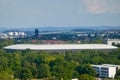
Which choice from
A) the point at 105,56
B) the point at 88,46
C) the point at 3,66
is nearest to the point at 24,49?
the point at 88,46

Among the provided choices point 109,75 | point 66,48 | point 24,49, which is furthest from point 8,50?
point 109,75

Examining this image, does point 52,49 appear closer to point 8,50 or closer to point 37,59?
point 8,50

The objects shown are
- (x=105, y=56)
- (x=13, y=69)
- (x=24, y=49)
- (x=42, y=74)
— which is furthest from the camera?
(x=24, y=49)

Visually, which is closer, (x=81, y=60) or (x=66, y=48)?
(x=81, y=60)

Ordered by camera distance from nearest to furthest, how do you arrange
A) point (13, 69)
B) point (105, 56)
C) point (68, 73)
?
point (68, 73) → point (13, 69) → point (105, 56)

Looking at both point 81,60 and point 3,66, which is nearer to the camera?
point 3,66

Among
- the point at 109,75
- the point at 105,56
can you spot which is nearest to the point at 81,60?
the point at 105,56

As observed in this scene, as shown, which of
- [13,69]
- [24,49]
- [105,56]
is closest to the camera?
[13,69]

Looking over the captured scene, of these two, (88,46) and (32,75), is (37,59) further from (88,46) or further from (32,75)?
(88,46)

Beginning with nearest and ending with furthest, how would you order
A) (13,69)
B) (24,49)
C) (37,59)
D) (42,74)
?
(42,74) < (13,69) < (37,59) < (24,49)
